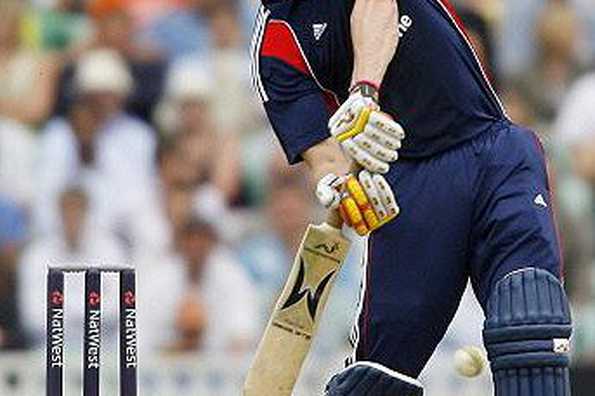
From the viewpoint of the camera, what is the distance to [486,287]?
14.7 feet

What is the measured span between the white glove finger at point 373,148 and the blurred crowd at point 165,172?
350cm

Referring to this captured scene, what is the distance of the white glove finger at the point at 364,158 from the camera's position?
4.29 meters

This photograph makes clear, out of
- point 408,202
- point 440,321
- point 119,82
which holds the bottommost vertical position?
point 440,321

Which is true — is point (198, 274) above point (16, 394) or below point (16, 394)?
above

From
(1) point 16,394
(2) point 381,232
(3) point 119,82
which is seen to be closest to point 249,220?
(3) point 119,82

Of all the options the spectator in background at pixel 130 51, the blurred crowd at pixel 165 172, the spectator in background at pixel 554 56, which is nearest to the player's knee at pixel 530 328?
the blurred crowd at pixel 165 172

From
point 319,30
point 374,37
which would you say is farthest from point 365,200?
point 319,30

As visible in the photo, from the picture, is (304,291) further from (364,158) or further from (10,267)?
(10,267)

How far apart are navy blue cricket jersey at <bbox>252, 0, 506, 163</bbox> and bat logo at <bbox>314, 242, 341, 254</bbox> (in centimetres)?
25

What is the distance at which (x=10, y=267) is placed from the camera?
7883 mm

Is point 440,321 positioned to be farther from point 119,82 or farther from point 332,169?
point 119,82

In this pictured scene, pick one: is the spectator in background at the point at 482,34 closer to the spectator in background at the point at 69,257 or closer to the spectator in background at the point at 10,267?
the spectator in background at the point at 69,257

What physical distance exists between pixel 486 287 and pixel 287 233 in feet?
12.2

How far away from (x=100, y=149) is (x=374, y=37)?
388cm
